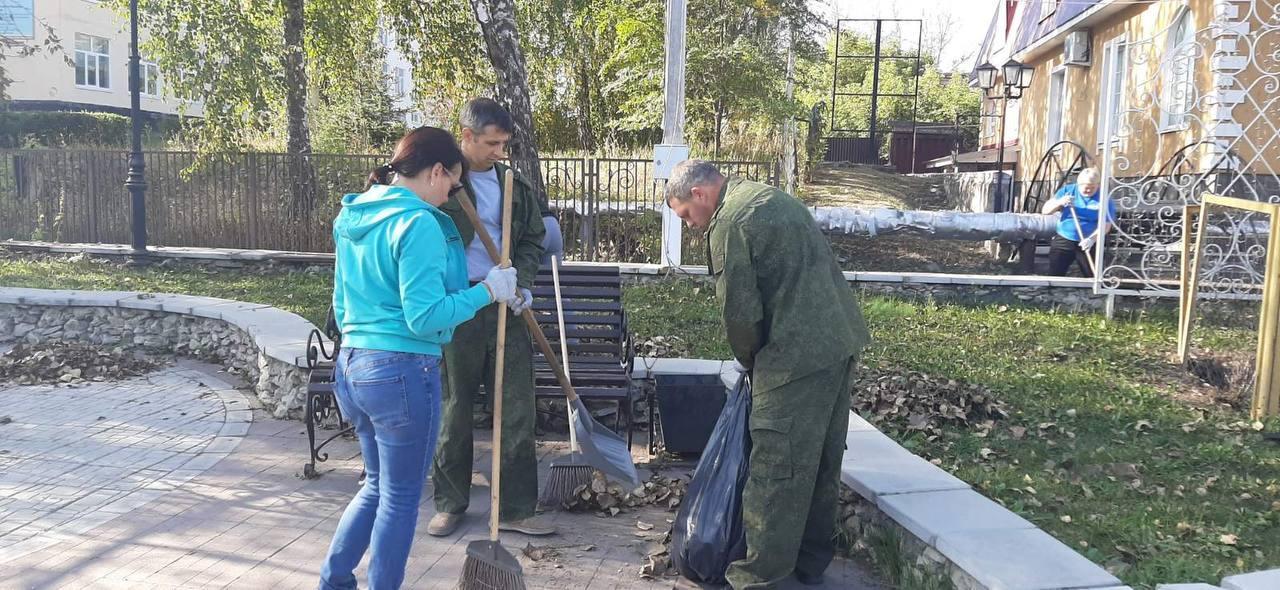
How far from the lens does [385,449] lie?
3023 mm

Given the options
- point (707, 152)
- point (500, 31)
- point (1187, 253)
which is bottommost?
point (1187, 253)

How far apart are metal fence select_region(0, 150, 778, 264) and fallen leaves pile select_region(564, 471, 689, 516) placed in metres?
5.88

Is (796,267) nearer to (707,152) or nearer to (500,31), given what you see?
(500,31)

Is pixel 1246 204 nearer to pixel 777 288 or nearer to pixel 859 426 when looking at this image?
pixel 859 426

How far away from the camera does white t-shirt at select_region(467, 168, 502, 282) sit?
412 cm

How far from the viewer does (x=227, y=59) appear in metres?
11.2

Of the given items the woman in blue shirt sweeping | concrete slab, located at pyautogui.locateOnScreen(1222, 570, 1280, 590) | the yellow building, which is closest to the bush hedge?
the woman in blue shirt sweeping

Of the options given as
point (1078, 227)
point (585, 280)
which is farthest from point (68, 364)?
point (1078, 227)

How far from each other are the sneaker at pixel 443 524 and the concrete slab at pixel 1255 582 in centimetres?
287

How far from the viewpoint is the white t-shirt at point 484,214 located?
4.12 meters

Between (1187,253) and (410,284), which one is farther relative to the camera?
(1187,253)

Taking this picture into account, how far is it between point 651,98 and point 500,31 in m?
5.15

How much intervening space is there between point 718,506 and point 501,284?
1148 millimetres

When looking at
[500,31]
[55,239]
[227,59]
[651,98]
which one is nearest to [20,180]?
[55,239]
